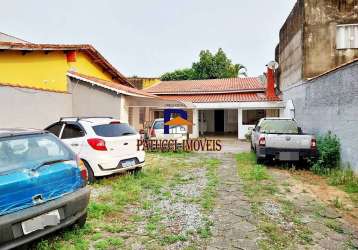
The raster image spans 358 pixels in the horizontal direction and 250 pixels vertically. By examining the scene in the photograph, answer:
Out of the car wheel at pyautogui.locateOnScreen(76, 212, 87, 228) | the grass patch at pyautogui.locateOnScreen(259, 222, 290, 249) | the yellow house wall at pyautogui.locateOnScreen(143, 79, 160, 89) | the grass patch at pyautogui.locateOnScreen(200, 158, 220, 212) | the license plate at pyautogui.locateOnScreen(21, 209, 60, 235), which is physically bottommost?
the grass patch at pyautogui.locateOnScreen(259, 222, 290, 249)

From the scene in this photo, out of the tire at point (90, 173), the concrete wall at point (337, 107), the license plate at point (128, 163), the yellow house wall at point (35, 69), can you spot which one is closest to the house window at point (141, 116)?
the yellow house wall at point (35, 69)

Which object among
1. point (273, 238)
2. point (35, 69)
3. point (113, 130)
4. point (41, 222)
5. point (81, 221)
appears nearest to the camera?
point (41, 222)

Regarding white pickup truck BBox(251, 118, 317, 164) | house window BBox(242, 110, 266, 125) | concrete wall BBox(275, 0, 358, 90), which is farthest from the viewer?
house window BBox(242, 110, 266, 125)

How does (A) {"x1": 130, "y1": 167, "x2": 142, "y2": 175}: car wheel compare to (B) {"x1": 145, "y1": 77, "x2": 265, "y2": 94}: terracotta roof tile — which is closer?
(A) {"x1": 130, "y1": 167, "x2": 142, "y2": 175}: car wheel

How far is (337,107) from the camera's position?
9164mm

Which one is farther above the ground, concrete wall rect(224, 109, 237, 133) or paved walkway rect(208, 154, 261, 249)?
concrete wall rect(224, 109, 237, 133)

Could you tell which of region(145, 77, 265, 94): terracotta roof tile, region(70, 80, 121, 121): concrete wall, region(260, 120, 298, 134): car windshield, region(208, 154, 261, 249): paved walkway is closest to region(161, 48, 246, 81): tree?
region(145, 77, 265, 94): terracotta roof tile

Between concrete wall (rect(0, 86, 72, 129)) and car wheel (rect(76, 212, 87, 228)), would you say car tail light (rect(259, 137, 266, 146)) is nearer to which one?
car wheel (rect(76, 212, 87, 228))

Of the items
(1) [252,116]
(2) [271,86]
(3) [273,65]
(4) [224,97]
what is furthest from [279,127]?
(1) [252,116]

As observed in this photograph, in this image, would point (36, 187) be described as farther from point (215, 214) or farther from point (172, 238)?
point (215, 214)

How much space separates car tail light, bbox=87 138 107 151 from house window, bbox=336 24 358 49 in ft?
37.0

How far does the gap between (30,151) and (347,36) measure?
13638mm

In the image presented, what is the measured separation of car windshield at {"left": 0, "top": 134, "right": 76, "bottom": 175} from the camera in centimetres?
361

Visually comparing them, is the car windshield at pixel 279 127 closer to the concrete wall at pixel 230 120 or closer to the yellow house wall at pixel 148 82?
the concrete wall at pixel 230 120
